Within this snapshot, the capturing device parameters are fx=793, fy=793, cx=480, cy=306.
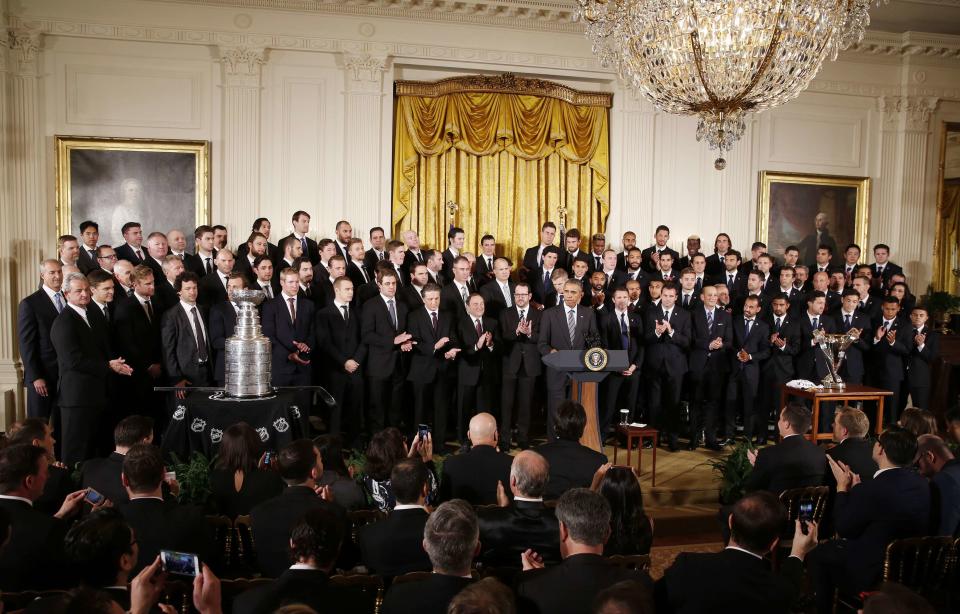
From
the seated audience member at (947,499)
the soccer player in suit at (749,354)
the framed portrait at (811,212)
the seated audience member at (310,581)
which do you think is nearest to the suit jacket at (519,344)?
the soccer player in suit at (749,354)

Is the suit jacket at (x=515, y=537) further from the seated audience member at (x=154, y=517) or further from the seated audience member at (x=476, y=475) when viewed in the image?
the seated audience member at (x=154, y=517)

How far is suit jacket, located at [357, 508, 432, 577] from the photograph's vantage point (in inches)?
131

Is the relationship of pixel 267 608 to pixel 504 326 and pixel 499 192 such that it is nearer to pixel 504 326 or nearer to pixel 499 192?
pixel 504 326

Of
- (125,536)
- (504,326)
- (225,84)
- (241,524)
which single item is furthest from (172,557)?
(225,84)

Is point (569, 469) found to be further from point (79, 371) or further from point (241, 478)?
point (79, 371)

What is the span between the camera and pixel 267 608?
8.68ft

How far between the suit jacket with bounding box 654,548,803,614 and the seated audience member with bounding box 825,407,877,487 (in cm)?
219

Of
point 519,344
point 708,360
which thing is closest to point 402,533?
point 519,344

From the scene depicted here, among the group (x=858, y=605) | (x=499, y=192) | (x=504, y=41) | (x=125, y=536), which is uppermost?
(x=504, y=41)

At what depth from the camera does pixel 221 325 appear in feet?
22.8

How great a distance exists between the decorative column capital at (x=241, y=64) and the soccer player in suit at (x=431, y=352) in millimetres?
4331

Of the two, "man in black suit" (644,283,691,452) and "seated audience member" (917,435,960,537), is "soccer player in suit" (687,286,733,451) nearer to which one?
"man in black suit" (644,283,691,452)

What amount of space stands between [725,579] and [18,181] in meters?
9.61

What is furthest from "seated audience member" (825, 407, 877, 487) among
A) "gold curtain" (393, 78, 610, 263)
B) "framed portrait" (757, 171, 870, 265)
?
"framed portrait" (757, 171, 870, 265)
